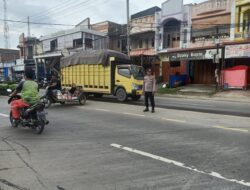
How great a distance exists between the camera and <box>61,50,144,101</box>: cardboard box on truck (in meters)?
17.9

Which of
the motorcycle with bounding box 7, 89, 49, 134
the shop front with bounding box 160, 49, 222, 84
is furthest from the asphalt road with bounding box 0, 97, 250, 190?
the shop front with bounding box 160, 49, 222, 84

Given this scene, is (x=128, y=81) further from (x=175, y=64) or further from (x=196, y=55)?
(x=175, y=64)

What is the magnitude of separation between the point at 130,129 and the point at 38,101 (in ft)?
9.07

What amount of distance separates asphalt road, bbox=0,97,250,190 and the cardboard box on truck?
7563 mm

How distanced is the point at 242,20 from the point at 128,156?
23760 millimetres

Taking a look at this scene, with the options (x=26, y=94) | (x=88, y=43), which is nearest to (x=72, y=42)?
(x=88, y=43)

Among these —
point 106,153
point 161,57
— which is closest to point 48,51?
point 161,57

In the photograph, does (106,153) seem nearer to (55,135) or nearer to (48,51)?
(55,135)

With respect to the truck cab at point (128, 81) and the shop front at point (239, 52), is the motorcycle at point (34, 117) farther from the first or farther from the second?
the shop front at point (239, 52)

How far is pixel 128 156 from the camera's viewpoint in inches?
252

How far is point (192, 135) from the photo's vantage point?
8.38 metres

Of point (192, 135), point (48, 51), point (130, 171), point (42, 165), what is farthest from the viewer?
point (48, 51)

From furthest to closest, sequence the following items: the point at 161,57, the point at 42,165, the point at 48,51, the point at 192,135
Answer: the point at 48,51
the point at 161,57
the point at 192,135
the point at 42,165

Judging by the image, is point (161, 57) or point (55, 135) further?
point (161, 57)
